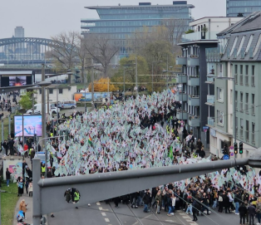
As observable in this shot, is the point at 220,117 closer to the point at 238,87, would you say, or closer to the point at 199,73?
the point at 238,87

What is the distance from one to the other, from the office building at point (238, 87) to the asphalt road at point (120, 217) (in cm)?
2752

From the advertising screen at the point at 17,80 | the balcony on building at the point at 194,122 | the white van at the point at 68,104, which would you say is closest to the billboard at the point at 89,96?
the white van at the point at 68,104

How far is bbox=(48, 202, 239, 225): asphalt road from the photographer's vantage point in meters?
7.62

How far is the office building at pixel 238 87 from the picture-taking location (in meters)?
46.3

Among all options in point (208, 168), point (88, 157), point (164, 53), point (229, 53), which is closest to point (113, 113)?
point (229, 53)

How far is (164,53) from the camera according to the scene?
4409 inches

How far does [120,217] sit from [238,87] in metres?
41.7

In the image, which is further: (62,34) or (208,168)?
(62,34)

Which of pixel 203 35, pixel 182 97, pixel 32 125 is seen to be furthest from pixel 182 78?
pixel 32 125

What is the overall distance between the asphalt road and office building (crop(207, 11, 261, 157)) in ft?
90.3

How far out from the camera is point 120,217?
9.19 metres

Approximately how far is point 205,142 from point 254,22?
12676 millimetres

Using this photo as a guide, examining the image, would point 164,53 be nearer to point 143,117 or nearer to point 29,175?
point 143,117

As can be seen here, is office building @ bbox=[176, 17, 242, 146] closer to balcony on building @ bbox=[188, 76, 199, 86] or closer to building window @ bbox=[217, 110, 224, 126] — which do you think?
balcony on building @ bbox=[188, 76, 199, 86]
